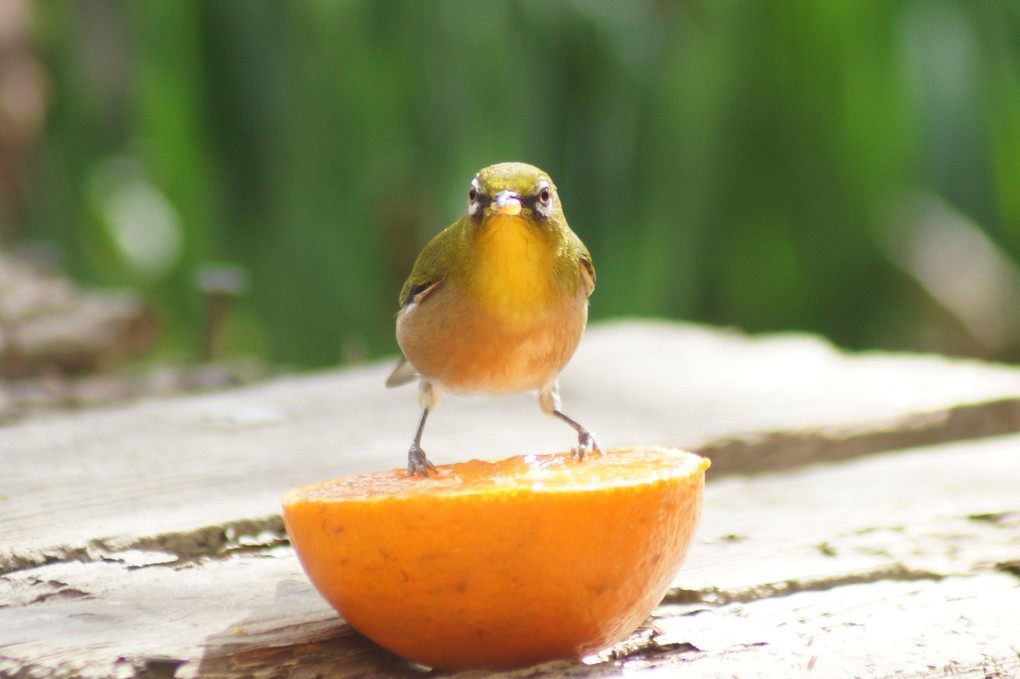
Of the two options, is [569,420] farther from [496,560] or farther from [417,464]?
[496,560]

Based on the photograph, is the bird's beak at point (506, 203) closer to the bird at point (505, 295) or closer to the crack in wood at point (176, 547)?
the bird at point (505, 295)

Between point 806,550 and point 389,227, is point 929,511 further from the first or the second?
point 389,227

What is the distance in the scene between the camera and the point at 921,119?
577 cm

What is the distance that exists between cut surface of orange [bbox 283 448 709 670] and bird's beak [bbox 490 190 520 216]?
373 millimetres

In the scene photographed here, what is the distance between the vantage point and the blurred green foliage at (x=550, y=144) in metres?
5.24

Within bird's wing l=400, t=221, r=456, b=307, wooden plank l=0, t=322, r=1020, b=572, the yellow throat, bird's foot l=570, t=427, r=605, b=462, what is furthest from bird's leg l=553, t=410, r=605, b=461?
wooden plank l=0, t=322, r=1020, b=572

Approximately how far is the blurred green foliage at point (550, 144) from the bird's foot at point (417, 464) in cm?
359

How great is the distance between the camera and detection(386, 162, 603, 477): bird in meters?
1.48

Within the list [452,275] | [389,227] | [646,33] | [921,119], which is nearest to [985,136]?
[921,119]

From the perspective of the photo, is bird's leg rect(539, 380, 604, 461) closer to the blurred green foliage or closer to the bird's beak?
the bird's beak

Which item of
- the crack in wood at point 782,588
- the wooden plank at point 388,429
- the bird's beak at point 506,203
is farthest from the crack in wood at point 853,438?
the bird's beak at point 506,203

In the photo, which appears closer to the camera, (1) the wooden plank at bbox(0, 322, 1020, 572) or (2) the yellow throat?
(2) the yellow throat

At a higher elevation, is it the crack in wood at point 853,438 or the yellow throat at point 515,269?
the yellow throat at point 515,269

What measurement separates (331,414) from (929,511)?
1262 millimetres
